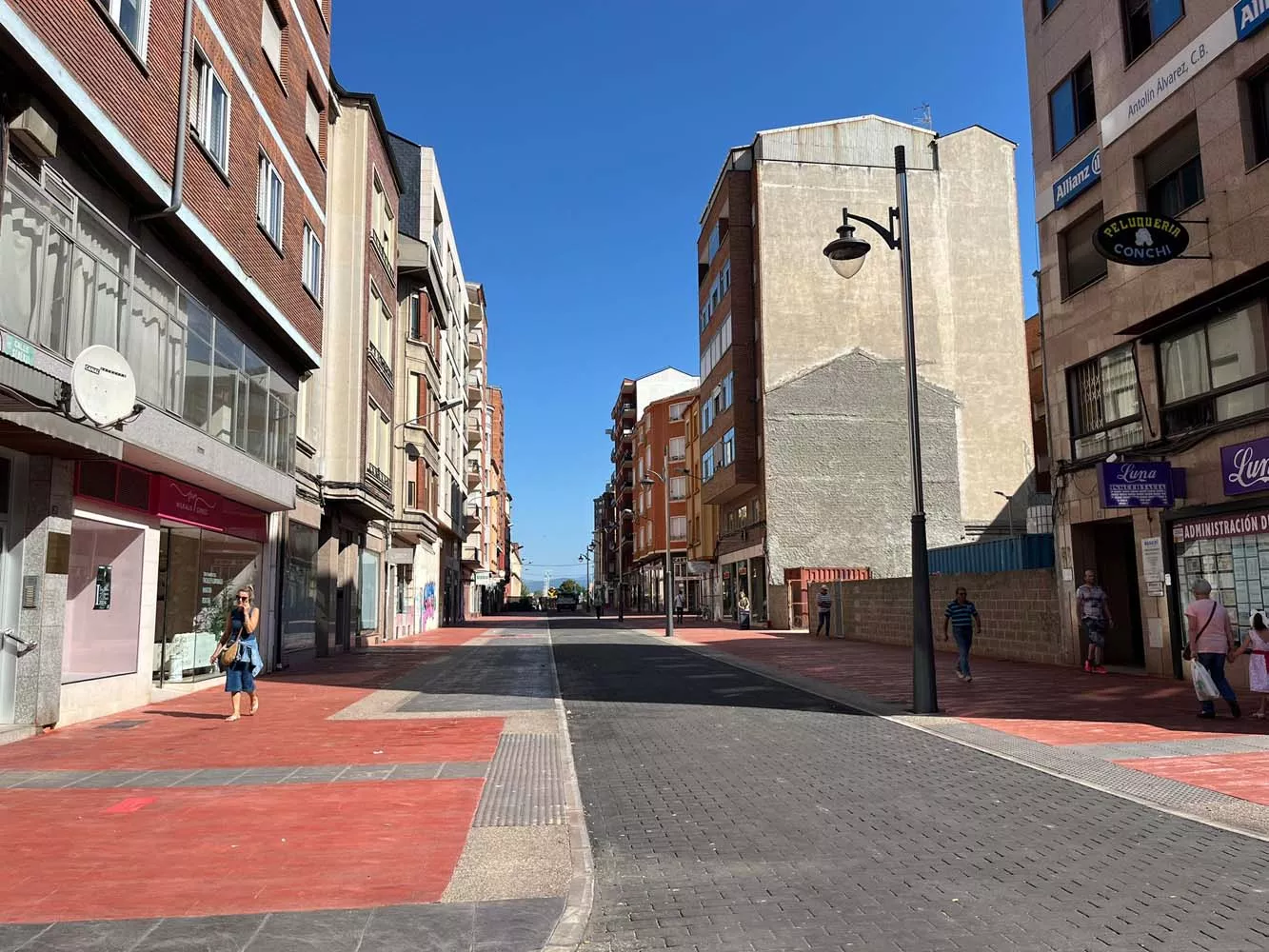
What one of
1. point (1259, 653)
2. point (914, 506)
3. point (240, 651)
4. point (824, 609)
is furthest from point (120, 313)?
point (824, 609)

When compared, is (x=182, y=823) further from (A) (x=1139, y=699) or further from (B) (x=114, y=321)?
(A) (x=1139, y=699)

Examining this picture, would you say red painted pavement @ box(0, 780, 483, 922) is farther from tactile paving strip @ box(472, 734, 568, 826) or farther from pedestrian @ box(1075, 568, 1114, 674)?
pedestrian @ box(1075, 568, 1114, 674)

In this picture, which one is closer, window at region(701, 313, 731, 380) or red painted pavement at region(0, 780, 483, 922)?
red painted pavement at region(0, 780, 483, 922)

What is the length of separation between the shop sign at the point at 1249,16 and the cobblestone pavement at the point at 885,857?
11.3 metres

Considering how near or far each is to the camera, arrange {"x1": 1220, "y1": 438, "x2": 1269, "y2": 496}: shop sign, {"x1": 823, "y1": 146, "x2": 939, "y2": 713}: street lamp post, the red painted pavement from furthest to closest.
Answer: {"x1": 1220, "y1": 438, "x2": 1269, "y2": 496}: shop sign → {"x1": 823, "y1": 146, "x2": 939, "y2": 713}: street lamp post → the red painted pavement

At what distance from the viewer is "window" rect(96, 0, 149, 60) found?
1088cm

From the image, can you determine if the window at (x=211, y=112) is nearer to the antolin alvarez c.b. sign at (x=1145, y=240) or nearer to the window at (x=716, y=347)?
the antolin alvarez c.b. sign at (x=1145, y=240)

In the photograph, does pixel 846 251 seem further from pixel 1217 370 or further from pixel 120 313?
pixel 120 313

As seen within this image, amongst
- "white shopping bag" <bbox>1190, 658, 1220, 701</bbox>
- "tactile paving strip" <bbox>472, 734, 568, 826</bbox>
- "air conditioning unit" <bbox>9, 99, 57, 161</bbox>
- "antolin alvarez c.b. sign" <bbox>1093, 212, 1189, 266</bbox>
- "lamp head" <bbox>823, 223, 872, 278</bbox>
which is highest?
"antolin alvarez c.b. sign" <bbox>1093, 212, 1189, 266</bbox>

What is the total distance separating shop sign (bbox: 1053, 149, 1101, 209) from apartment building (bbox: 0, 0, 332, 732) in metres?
15.1

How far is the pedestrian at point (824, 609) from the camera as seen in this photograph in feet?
102

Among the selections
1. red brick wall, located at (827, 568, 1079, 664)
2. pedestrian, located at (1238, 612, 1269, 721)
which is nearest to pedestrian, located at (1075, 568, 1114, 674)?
red brick wall, located at (827, 568, 1079, 664)

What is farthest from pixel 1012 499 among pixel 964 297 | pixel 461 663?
pixel 461 663

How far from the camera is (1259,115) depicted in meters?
13.8
